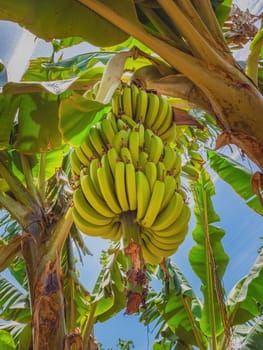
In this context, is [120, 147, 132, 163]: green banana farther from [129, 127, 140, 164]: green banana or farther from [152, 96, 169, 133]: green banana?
[152, 96, 169, 133]: green banana

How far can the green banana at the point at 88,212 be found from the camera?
3.46 feet

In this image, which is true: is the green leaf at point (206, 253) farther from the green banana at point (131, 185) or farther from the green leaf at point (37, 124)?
the green banana at point (131, 185)

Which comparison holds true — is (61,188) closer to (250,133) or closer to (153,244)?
(153,244)

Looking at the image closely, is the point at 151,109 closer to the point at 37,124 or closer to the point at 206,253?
the point at 37,124

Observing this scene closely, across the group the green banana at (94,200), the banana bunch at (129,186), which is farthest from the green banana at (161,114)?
the green banana at (94,200)

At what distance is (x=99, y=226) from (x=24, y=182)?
1104 millimetres

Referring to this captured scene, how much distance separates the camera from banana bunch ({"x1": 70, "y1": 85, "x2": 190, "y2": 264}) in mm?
1012

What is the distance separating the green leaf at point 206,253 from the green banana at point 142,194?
45.3 inches

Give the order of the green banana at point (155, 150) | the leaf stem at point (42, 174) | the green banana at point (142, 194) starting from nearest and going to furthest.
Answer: the green banana at point (142, 194)
the green banana at point (155, 150)
the leaf stem at point (42, 174)

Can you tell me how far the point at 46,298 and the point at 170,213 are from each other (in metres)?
0.57

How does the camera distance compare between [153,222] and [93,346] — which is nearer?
[153,222]

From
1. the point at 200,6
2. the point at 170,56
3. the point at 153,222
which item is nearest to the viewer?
the point at 153,222

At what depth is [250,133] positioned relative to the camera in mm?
1053

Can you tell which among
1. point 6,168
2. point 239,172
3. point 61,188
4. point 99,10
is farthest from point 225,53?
point 6,168
